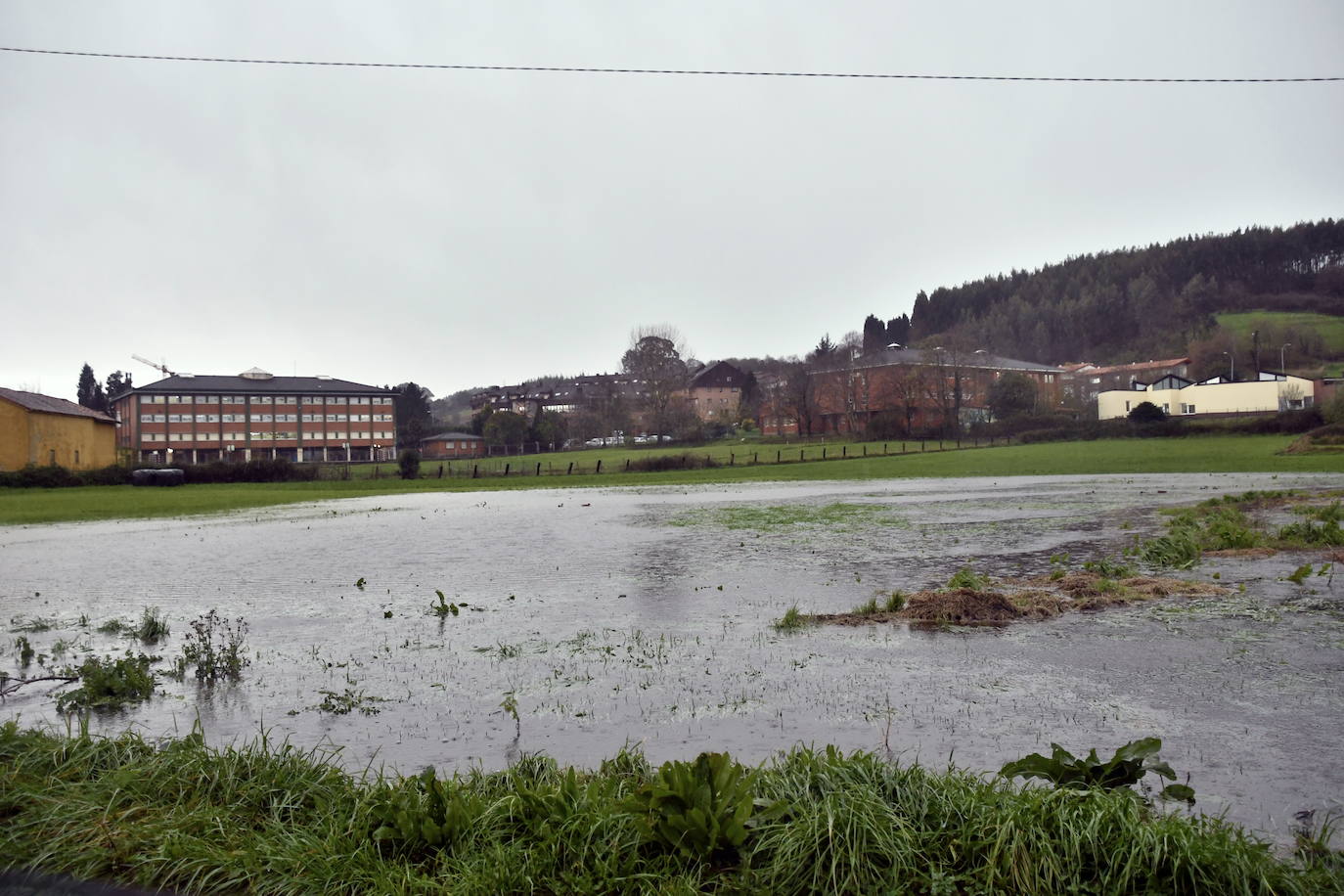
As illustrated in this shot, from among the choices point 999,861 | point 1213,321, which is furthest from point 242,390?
point 1213,321

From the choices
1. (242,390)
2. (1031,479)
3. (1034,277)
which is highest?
(1034,277)

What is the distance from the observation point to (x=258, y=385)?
375 feet

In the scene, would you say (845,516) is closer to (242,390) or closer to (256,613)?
(256,613)

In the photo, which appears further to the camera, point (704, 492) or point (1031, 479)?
point (1031, 479)

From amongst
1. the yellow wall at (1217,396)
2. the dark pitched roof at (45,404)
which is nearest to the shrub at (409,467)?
the dark pitched roof at (45,404)

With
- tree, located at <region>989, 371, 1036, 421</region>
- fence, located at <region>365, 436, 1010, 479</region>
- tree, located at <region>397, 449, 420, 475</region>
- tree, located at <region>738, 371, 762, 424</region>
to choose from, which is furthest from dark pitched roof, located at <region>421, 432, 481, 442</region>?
tree, located at <region>989, 371, 1036, 421</region>

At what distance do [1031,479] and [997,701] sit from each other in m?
37.8

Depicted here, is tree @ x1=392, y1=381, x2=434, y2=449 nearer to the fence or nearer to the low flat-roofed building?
the low flat-roofed building

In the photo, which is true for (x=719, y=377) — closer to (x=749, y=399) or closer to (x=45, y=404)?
(x=749, y=399)

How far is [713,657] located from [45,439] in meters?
69.3

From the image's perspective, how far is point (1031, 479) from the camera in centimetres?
4147

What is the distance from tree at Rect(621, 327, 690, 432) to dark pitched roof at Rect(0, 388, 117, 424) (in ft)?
179

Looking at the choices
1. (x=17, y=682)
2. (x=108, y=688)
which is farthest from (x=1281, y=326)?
(x=17, y=682)

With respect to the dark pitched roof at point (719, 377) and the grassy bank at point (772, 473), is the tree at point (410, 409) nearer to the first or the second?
the dark pitched roof at point (719, 377)
